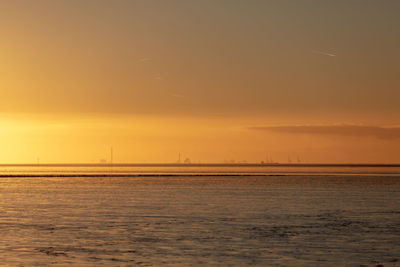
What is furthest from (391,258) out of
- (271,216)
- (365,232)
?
(271,216)

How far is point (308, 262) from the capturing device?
32.8 meters

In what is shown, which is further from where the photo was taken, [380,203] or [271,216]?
[380,203]

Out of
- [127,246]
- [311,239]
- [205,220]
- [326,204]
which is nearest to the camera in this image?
[127,246]

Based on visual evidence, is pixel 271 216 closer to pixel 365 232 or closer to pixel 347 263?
pixel 365 232

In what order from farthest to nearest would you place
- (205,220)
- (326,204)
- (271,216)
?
(326,204) → (271,216) → (205,220)

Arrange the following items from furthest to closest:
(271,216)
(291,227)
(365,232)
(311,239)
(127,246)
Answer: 1. (271,216)
2. (291,227)
3. (365,232)
4. (311,239)
5. (127,246)

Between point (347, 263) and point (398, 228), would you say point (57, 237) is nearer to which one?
point (347, 263)

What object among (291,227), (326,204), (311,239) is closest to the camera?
(311,239)

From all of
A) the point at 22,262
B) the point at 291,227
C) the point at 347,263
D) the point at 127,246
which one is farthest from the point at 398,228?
the point at 22,262

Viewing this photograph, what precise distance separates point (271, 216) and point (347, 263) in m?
26.4

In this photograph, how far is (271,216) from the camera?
5894cm

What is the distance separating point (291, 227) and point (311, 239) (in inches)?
297

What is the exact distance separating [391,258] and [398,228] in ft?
50.5

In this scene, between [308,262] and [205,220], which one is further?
[205,220]
